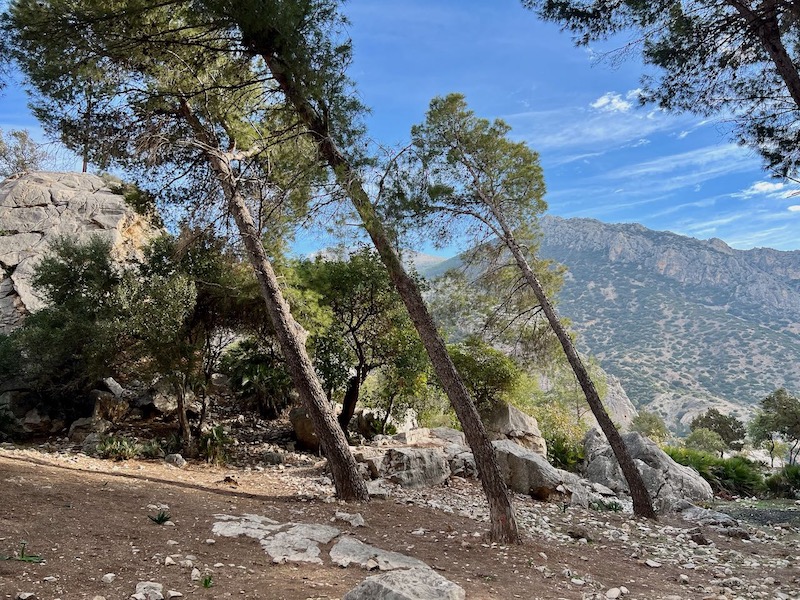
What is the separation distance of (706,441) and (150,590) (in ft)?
125

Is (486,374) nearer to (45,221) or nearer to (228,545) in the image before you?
(228,545)

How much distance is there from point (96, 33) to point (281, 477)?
325 inches

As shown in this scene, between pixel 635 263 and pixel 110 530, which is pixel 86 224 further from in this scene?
pixel 635 263

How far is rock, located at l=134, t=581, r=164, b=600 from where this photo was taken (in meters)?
3.55

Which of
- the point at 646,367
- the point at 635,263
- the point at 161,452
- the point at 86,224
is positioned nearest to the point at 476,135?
the point at 161,452

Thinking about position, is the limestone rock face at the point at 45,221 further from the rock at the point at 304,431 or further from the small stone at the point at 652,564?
the small stone at the point at 652,564

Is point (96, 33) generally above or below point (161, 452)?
above

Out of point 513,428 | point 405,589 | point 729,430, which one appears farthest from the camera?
point 729,430

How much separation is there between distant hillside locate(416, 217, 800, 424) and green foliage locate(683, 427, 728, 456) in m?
42.4

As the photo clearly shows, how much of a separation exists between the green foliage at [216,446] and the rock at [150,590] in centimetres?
720

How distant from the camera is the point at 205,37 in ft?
23.8

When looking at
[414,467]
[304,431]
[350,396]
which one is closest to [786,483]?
[414,467]

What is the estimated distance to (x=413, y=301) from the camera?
722 centimetres

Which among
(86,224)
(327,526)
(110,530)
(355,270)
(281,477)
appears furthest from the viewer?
(86,224)
